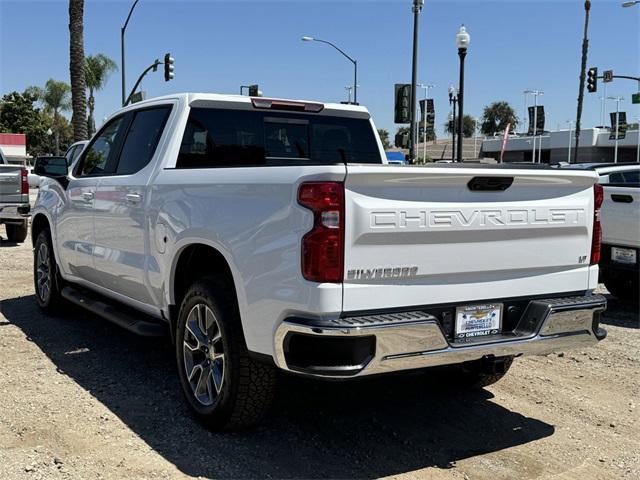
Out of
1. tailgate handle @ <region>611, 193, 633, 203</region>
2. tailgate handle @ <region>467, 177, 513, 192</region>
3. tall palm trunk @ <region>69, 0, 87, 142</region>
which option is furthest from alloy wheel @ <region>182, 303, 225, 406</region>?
tall palm trunk @ <region>69, 0, 87, 142</region>

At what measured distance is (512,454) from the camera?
3984 millimetres

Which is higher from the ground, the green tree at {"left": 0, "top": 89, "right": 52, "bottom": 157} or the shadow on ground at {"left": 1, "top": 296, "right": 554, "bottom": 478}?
the green tree at {"left": 0, "top": 89, "right": 52, "bottom": 157}

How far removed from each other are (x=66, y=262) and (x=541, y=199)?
4422mm

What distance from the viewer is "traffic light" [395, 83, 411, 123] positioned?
1847 cm

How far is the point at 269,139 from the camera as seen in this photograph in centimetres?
548

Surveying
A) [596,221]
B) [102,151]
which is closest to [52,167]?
[102,151]

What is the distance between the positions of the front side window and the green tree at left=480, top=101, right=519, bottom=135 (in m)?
106

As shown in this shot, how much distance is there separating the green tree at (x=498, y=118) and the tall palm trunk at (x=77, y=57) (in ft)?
A: 301

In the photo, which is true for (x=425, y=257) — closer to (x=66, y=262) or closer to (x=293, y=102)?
(x=293, y=102)

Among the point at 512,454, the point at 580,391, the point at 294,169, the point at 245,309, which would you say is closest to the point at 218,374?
the point at 245,309

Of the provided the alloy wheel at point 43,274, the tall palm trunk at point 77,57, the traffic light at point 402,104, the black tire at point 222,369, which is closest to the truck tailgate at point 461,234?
the black tire at point 222,369

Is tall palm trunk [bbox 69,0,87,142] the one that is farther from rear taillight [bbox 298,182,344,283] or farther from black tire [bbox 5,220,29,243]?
rear taillight [bbox 298,182,344,283]

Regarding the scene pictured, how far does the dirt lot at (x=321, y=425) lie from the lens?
3.73 m

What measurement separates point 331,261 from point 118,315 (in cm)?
254
